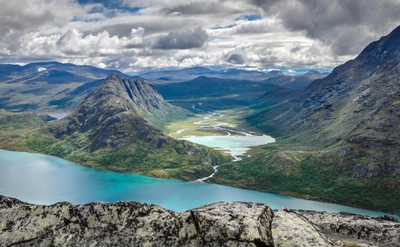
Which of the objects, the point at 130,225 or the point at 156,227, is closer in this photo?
the point at 156,227

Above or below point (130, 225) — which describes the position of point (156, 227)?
above

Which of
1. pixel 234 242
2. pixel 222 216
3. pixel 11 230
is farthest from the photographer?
pixel 11 230

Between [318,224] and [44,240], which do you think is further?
[318,224]

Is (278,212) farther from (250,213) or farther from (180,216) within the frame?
(180,216)

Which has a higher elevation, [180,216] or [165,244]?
[180,216]

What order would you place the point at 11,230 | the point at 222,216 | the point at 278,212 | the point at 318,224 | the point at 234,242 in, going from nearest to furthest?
the point at 234,242 < the point at 222,216 < the point at 11,230 < the point at 278,212 < the point at 318,224

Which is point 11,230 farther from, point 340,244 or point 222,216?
point 340,244

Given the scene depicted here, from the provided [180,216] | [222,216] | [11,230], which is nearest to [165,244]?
[180,216]
